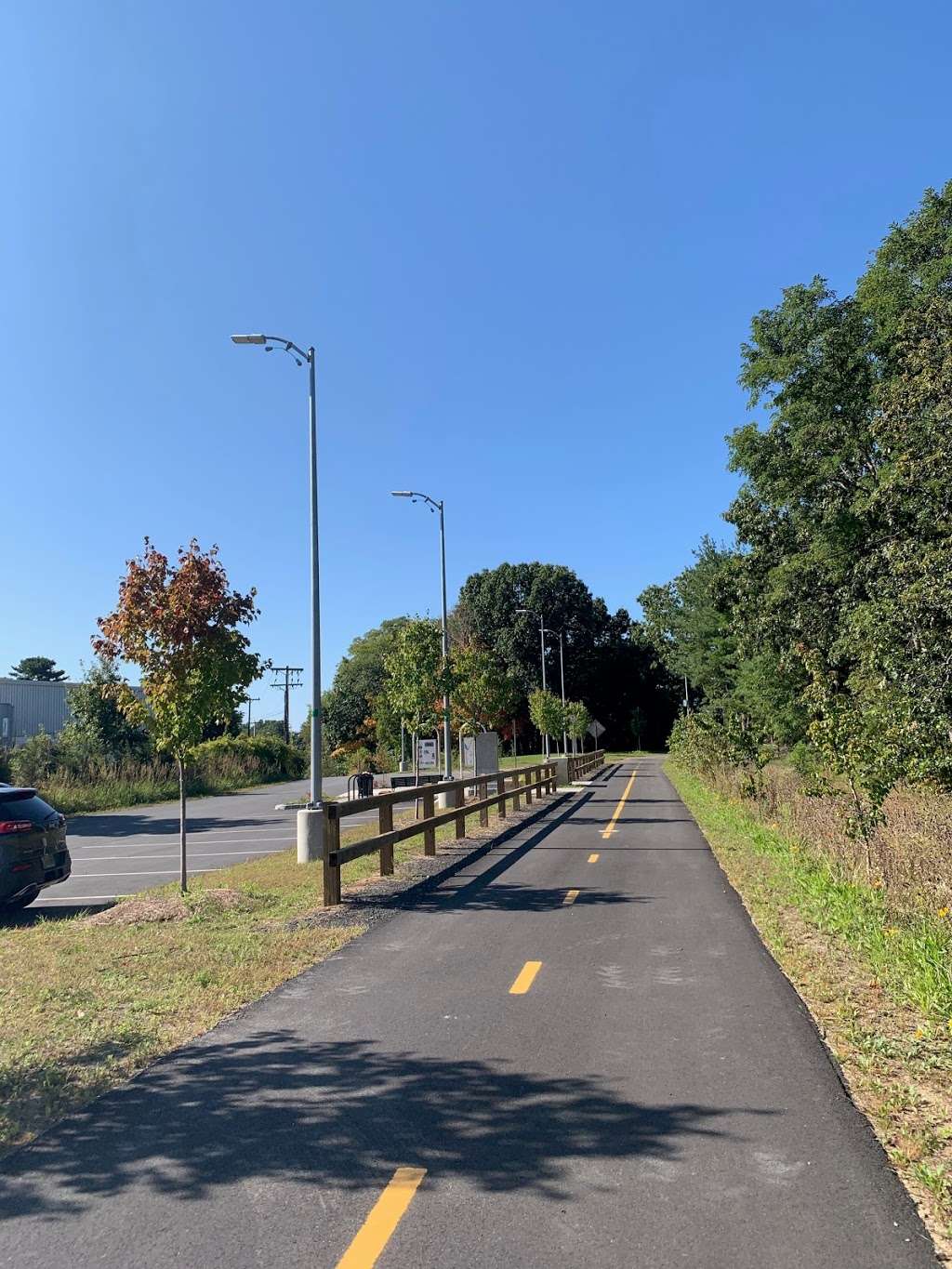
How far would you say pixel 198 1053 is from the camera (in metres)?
5.76

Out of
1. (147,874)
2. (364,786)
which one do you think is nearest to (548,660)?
(364,786)

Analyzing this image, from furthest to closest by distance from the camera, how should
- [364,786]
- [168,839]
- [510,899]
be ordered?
1. [364,786]
2. [168,839]
3. [510,899]

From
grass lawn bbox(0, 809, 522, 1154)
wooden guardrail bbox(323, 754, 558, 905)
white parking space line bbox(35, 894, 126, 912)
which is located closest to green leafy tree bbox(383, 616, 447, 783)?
wooden guardrail bbox(323, 754, 558, 905)

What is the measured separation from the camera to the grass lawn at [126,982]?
5375 mm

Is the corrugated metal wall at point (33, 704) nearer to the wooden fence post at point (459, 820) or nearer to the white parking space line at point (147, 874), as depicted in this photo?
the white parking space line at point (147, 874)

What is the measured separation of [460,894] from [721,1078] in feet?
21.7

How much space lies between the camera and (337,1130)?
4543mm

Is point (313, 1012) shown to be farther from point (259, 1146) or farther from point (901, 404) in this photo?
point (901, 404)

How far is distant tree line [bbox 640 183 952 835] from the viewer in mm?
13992

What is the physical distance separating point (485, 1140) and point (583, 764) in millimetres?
45041

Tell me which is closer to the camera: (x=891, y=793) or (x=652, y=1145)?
(x=652, y=1145)

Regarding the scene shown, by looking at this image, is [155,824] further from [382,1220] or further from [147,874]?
[382,1220]

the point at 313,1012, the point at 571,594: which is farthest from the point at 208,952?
the point at 571,594

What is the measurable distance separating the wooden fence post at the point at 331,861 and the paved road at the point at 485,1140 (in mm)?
2831
